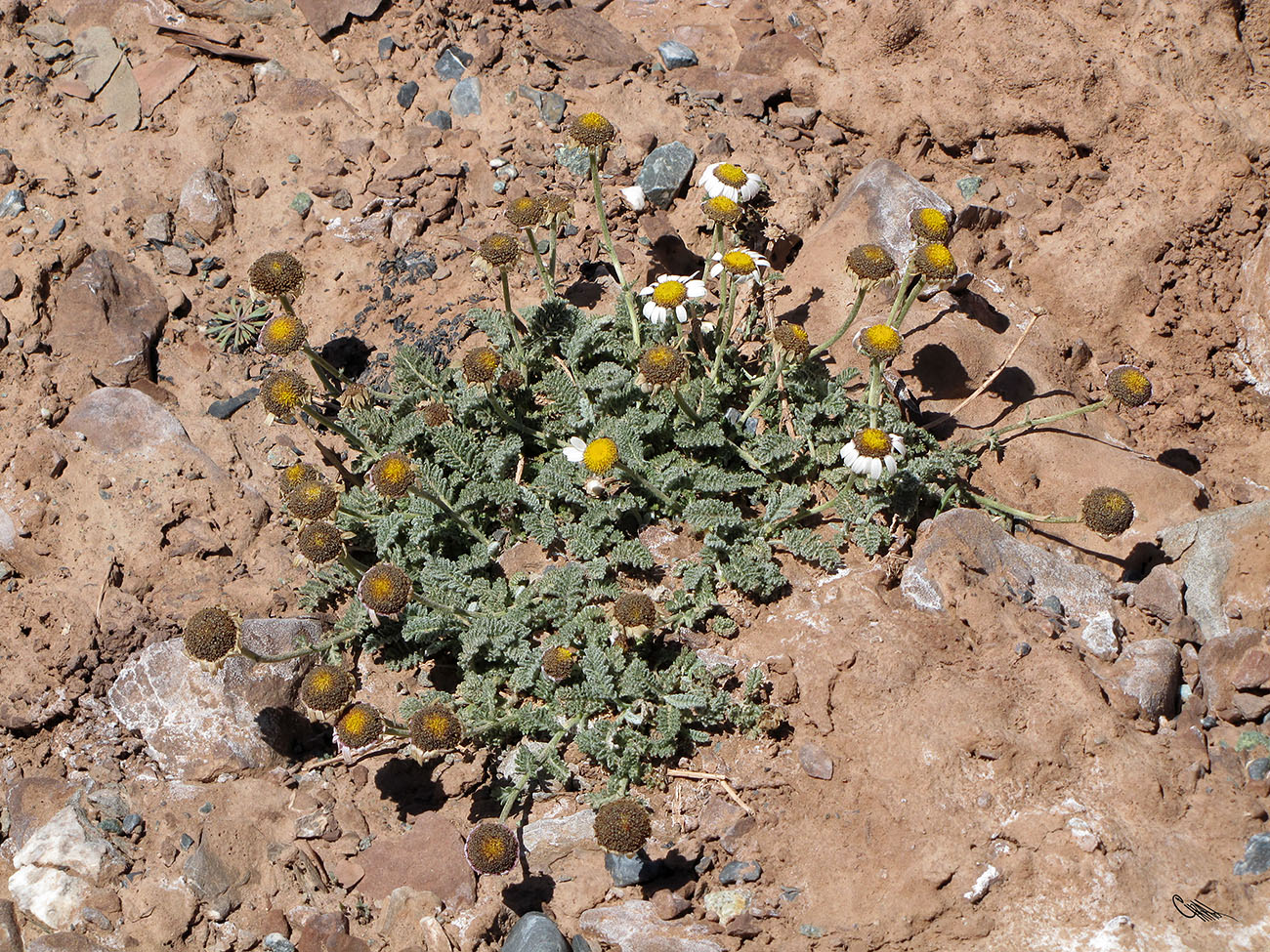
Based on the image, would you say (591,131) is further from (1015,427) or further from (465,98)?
(1015,427)

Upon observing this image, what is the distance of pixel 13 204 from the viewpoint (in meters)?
6.00

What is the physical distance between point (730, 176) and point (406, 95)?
2649 mm

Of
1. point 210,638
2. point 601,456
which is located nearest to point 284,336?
point 210,638

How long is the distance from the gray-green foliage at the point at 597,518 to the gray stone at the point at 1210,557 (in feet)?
3.65

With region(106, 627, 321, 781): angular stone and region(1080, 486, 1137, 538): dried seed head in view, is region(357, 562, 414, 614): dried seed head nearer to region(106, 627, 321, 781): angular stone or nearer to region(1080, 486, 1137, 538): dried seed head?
region(106, 627, 321, 781): angular stone

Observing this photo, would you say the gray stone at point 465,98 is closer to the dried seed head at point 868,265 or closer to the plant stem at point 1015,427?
the dried seed head at point 868,265

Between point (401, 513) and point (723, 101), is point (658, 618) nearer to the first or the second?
point (401, 513)

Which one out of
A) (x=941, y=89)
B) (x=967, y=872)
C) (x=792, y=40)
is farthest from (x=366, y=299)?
(x=967, y=872)

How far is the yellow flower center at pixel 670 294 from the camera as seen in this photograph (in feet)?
15.8

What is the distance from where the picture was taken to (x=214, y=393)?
5.61 metres

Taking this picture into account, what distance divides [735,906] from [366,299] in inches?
156

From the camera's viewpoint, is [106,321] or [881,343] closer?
[881,343]

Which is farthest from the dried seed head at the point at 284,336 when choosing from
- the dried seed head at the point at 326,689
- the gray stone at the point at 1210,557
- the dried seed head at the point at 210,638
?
the gray stone at the point at 1210,557

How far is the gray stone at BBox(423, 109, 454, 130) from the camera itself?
21.2 ft
